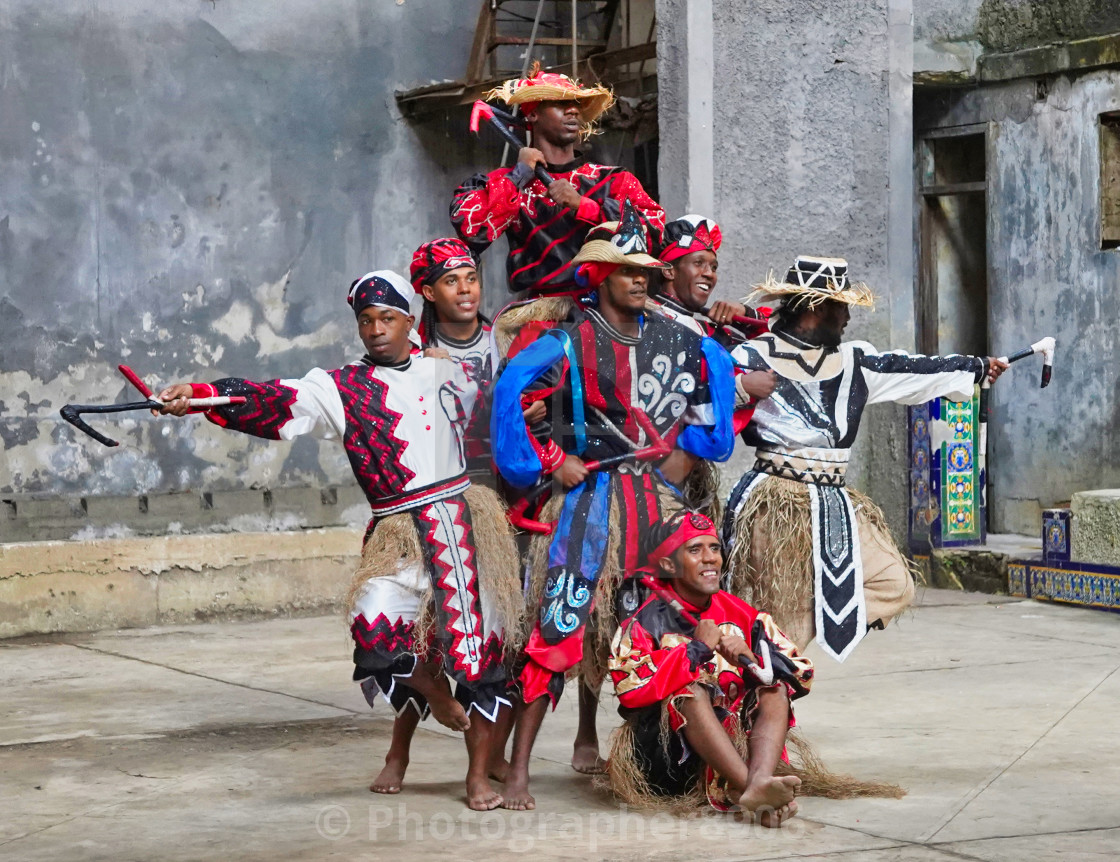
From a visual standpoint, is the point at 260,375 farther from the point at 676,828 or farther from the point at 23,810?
the point at 676,828

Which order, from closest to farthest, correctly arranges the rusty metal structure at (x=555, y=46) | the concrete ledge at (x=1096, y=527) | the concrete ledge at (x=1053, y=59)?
the concrete ledge at (x=1096, y=527) → the rusty metal structure at (x=555, y=46) → the concrete ledge at (x=1053, y=59)

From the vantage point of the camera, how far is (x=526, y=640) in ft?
16.9

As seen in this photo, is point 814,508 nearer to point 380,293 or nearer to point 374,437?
point 374,437

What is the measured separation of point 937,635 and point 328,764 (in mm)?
3625

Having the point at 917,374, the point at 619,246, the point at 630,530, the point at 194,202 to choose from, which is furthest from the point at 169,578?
the point at 917,374

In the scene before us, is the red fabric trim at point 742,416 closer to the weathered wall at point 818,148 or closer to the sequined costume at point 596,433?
the sequined costume at point 596,433

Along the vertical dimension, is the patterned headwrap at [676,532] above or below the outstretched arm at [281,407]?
below

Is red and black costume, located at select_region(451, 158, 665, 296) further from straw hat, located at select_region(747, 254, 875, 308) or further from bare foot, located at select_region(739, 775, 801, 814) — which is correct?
→ bare foot, located at select_region(739, 775, 801, 814)

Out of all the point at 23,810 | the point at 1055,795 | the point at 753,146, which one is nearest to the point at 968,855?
the point at 1055,795

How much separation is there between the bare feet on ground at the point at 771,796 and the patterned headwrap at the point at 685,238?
1775mm

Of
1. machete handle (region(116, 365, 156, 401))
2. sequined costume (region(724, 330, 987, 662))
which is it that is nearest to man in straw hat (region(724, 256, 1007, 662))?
sequined costume (region(724, 330, 987, 662))

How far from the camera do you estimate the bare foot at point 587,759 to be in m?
5.52

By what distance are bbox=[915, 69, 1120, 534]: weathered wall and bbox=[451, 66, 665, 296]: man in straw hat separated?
5.02 meters

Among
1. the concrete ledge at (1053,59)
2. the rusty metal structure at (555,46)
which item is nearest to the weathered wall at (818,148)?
the rusty metal structure at (555,46)
